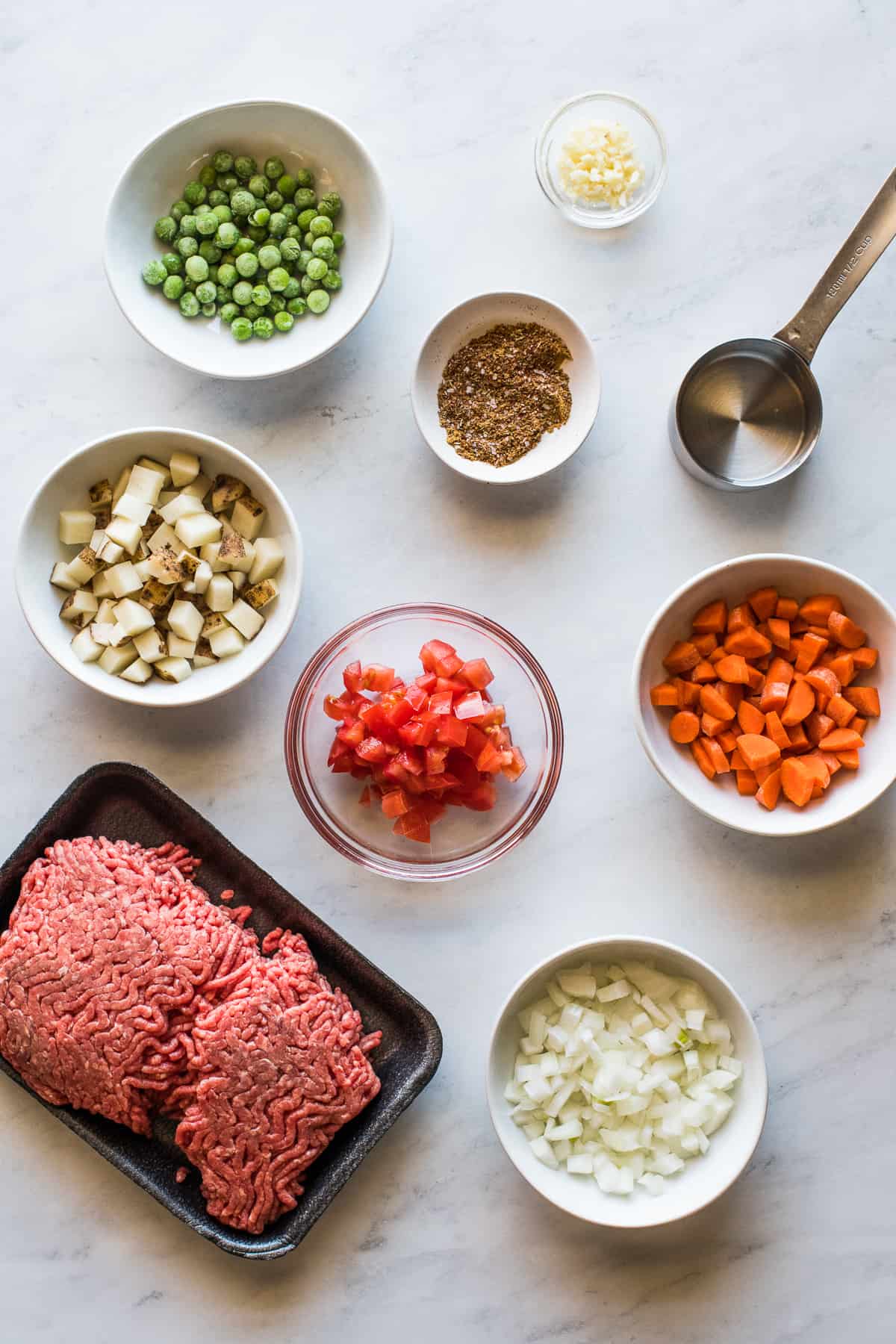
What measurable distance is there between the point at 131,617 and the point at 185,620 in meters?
0.11

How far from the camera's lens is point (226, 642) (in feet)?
7.50

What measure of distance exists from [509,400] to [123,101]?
3.58ft

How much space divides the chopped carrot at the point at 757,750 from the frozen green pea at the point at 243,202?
1528 millimetres

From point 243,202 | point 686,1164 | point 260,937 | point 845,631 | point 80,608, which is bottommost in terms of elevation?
point 686,1164

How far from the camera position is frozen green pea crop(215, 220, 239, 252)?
7.67ft

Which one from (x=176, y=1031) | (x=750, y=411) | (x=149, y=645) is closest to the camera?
(x=176, y=1031)

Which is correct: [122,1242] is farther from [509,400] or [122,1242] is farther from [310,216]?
[310,216]

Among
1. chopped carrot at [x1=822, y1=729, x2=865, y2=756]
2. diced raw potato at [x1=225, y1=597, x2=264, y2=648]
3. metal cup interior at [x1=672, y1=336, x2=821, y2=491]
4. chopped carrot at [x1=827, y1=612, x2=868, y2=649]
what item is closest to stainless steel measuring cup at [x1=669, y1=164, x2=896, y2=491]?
metal cup interior at [x1=672, y1=336, x2=821, y2=491]

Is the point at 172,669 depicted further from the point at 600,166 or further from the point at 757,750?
the point at 600,166

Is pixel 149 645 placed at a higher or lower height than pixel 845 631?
higher

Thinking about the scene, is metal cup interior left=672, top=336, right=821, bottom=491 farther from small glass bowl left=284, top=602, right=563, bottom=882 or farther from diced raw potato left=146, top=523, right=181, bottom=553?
diced raw potato left=146, top=523, right=181, bottom=553

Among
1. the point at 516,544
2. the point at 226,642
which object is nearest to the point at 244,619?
the point at 226,642

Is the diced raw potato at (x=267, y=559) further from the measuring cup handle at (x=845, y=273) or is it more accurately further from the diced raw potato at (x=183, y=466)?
the measuring cup handle at (x=845, y=273)

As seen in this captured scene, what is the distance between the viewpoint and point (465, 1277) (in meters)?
2.38
